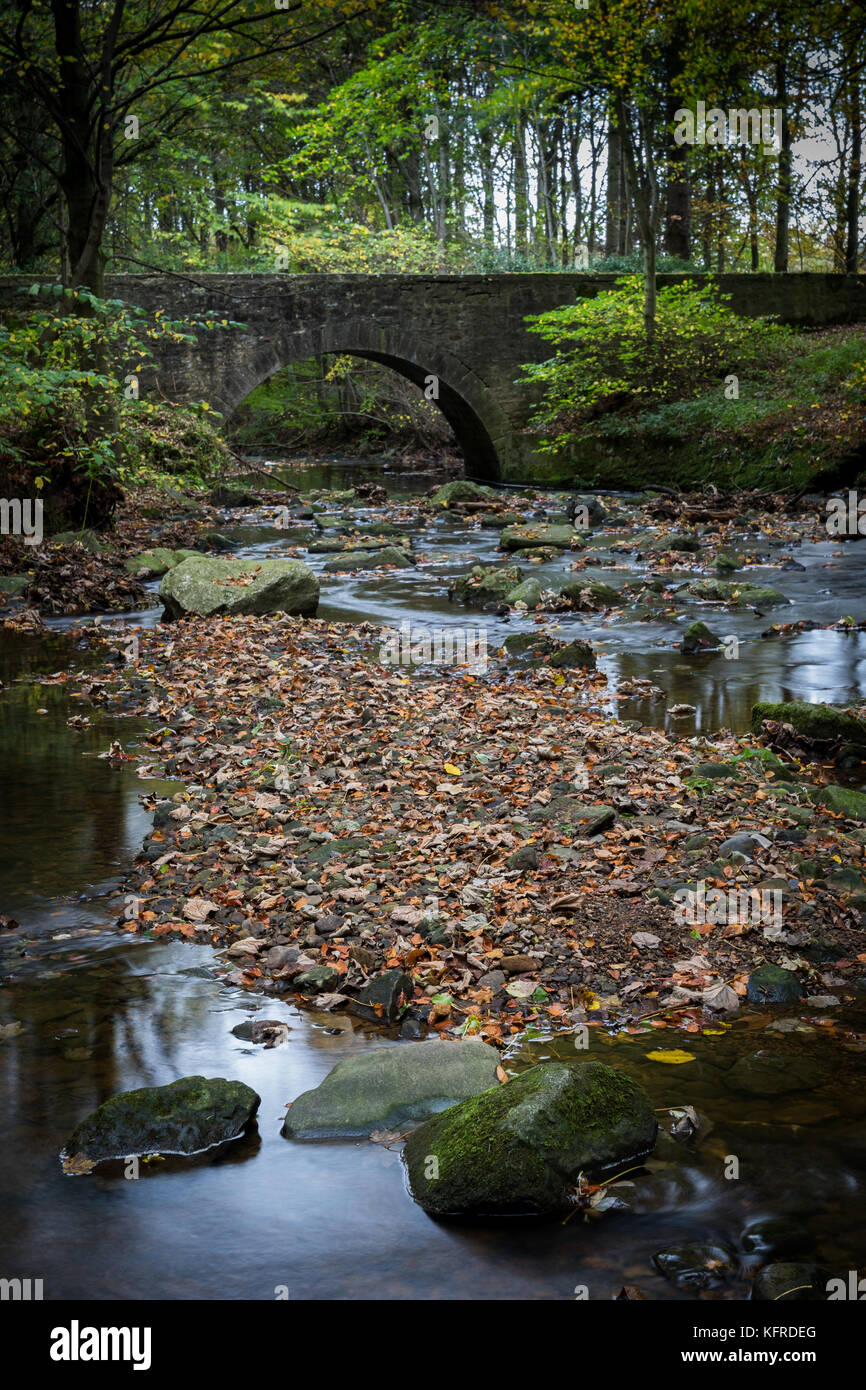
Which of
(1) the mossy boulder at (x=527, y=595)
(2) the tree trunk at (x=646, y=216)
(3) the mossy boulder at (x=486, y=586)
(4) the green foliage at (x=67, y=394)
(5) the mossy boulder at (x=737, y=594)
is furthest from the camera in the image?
(2) the tree trunk at (x=646, y=216)

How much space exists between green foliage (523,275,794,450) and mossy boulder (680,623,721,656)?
1213 cm

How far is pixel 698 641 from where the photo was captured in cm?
1057

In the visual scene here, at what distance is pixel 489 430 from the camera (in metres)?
24.5

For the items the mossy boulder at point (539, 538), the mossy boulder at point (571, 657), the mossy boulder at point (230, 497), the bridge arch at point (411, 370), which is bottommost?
the mossy boulder at point (571, 657)

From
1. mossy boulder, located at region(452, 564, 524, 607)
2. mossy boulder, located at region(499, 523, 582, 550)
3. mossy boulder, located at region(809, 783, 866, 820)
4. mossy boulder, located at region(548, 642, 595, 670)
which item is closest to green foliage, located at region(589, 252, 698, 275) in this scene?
mossy boulder, located at region(499, 523, 582, 550)

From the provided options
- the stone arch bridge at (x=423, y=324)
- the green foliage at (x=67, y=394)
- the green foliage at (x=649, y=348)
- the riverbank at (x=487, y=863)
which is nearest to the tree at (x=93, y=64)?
the green foliage at (x=67, y=394)

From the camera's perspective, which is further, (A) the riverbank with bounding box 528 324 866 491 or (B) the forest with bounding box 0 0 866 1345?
(A) the riverbank with bounding box 528 324 866 491

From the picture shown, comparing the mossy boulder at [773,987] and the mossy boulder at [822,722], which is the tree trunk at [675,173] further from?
the mossy boulder at [773,987]

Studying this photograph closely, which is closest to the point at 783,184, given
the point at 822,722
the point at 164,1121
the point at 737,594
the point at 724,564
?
the point at 724,564

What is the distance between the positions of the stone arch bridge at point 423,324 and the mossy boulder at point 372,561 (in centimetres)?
784

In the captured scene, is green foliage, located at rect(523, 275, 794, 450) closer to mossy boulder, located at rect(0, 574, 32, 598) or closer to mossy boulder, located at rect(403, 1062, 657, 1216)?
mossy boulder, located at rect(0, 574, 32, 598)

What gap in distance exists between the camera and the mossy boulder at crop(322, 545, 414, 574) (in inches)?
603

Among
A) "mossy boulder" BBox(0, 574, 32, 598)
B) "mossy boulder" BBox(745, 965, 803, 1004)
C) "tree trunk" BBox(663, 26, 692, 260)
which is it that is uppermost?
"tree trunk" BBox(663, 26, 692, 260)

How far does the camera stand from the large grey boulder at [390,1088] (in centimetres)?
362
